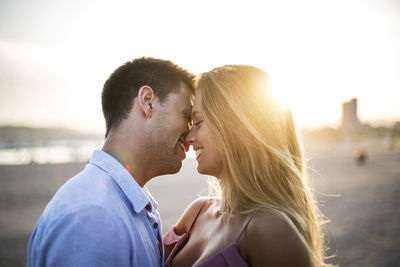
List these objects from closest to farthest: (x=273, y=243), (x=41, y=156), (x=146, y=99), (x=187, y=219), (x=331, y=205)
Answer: (x=273, y=243), (x=146, y=99), (x=187, y=219), (x=331, y=205), (x=41, y=156)

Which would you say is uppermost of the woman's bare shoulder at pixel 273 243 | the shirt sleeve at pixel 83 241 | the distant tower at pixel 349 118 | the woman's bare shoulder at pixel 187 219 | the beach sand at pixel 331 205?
the shirt sleeve at pixel 83 241

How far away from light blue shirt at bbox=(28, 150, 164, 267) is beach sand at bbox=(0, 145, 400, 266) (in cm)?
224

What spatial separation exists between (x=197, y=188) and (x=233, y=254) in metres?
14.2

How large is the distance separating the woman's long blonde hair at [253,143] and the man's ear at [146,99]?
54 centimetres

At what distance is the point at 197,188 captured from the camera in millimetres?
16219

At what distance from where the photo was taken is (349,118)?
65812mm

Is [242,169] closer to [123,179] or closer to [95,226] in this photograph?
[123,179]

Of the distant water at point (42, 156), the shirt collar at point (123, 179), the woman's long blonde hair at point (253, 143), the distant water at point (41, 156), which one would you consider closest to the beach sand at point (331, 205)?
the woman's long blonde hair at point (253, 143)

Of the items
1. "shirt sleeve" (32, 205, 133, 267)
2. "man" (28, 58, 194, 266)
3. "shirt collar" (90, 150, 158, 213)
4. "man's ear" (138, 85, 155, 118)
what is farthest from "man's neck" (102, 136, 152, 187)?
"shirt sleeve" (32, 205, 133, 267)

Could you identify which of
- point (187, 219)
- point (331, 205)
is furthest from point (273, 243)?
point (331, 205)

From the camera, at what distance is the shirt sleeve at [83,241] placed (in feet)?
4.85

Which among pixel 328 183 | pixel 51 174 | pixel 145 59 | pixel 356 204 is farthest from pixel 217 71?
pixel 51 174

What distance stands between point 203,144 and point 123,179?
102 centimetres

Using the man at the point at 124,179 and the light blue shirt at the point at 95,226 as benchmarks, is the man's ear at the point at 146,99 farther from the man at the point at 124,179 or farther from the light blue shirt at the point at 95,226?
the light blue shirt at the point at 95,226
